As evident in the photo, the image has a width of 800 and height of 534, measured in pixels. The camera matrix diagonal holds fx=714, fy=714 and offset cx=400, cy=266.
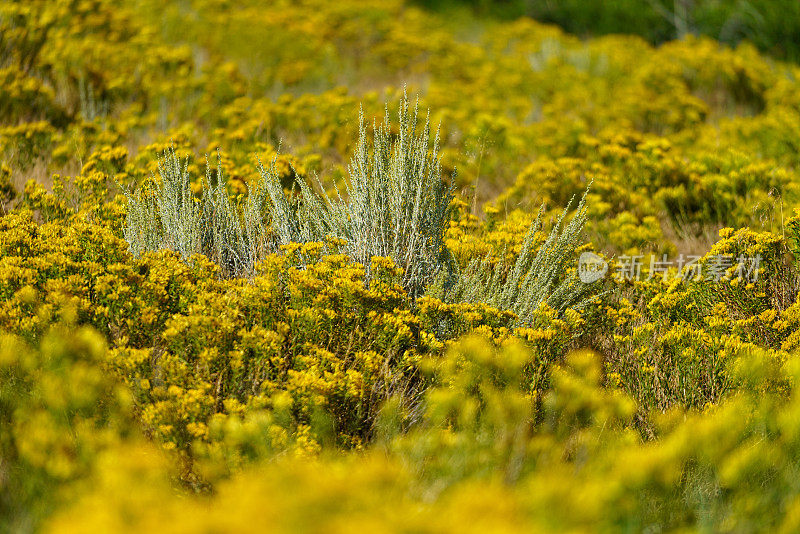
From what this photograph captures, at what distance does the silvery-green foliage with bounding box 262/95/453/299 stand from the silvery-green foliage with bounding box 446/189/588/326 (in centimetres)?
22

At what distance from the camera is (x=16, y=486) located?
6.94ft

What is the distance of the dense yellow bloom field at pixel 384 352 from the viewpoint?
1.84 metres

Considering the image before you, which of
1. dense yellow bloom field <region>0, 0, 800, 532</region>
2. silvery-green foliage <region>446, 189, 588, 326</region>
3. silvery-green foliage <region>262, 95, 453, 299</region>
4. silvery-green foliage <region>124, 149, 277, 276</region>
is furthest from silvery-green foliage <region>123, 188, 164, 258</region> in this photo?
silvery-green foliage <region>446, 189, 588, 326</region>

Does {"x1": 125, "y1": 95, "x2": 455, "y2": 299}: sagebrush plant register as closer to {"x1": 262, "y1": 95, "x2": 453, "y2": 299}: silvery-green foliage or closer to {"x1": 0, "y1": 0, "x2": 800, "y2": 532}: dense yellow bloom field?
{"x1": 262, "y1": 95, "x2": 453, "y2": 299}: silvery-green foliage

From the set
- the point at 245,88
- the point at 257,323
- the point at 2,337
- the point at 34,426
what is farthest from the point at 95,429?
the point at 245,88

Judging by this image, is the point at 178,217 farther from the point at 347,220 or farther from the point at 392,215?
the point at 392,215

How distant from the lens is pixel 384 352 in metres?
3.02

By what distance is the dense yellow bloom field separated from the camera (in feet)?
6.03

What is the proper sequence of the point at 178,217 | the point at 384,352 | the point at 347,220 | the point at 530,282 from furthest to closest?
the point at 347,220
the point at 178,217
the point at 530,282
the point at 384,352

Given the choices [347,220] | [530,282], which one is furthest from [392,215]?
[530,282]

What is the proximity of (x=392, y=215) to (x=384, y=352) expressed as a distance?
0.96 m

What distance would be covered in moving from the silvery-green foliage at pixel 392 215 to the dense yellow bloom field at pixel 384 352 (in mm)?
130

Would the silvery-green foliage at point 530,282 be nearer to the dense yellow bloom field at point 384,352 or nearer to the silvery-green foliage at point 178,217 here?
the dense yellow bloom field at point 384,352

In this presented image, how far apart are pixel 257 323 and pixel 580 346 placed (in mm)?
1603
